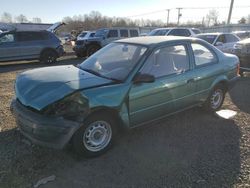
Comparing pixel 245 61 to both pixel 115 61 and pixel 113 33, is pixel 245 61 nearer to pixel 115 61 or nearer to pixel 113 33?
pixel 115 61

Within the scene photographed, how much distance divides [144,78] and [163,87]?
541 mm

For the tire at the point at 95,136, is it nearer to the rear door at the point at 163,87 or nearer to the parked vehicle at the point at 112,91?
the parked vehicle at the point at 112,91

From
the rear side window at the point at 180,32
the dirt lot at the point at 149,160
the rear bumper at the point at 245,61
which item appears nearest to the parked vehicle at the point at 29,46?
the rear side window at the point at 180,32

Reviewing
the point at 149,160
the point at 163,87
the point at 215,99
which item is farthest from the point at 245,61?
the point at 149,160

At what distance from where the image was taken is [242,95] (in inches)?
286

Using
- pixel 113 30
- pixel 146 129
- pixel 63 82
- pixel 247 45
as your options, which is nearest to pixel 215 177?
pixel 146 129

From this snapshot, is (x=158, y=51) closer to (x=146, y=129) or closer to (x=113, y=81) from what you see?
(x=113, y=81)

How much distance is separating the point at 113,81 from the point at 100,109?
0.52 metres

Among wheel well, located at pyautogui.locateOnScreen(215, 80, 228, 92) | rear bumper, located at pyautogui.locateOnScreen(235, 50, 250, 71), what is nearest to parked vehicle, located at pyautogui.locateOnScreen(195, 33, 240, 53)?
rear bumper, located at pyautogui.locateOnScreen(235, 50, 250, 71)

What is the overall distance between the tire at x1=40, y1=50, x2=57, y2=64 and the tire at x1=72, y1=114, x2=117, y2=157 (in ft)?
36.5

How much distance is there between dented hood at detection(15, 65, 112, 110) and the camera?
11.4 ft

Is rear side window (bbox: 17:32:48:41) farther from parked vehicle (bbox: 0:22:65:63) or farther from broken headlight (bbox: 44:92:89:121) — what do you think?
broken headlight (bbox: 44:92:89:121)

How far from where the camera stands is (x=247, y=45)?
886cm

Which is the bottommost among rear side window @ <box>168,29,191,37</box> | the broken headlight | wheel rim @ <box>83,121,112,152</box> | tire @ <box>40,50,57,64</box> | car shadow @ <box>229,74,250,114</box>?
tire @ <box>40,50,57,64</box>
